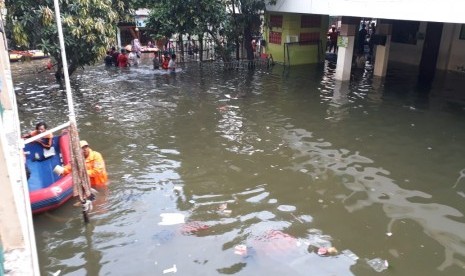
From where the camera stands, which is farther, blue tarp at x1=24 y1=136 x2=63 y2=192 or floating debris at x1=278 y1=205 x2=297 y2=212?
blue tarp at x1=24 y1=136 x2=63 y2=192

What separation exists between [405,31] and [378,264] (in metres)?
19.2

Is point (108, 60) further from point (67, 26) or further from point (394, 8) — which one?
point (394, 8)

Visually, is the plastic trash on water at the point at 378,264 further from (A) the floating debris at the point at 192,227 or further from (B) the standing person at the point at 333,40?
(B) the standing person at the point at 333,40

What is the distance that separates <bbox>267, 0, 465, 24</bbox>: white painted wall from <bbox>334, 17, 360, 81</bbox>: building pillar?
1.51 meters

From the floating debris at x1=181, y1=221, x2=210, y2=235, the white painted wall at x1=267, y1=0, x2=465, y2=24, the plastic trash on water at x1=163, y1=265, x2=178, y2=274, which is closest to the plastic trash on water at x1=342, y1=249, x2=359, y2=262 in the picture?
the floating debris at x1=181, y1=221, x2=210, y2=235

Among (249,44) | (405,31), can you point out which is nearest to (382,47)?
(405,31)

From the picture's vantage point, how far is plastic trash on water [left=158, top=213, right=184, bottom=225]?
6906mm

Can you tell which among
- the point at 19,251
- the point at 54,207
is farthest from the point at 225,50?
the point at 19,251

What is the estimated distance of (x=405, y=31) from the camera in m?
21.9

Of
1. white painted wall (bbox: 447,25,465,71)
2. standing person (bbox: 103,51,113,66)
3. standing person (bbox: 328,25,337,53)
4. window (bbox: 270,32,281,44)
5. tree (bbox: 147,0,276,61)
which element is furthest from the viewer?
standing person (bbox: 328,25,337,53)

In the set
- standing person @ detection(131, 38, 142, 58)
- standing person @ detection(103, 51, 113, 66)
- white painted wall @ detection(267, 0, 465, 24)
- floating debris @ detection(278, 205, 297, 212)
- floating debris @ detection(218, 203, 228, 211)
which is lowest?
floating debris @ detection(218, 203, 228, 211)

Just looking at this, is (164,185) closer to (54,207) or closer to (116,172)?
(116,172)

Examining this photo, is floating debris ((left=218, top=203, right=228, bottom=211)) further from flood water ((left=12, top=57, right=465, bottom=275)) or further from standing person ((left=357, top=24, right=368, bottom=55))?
standing person ((left=357, top=24, right=368, bottom=55))

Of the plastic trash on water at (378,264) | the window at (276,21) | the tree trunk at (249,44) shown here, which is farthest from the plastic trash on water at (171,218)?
the window at (276,21)
